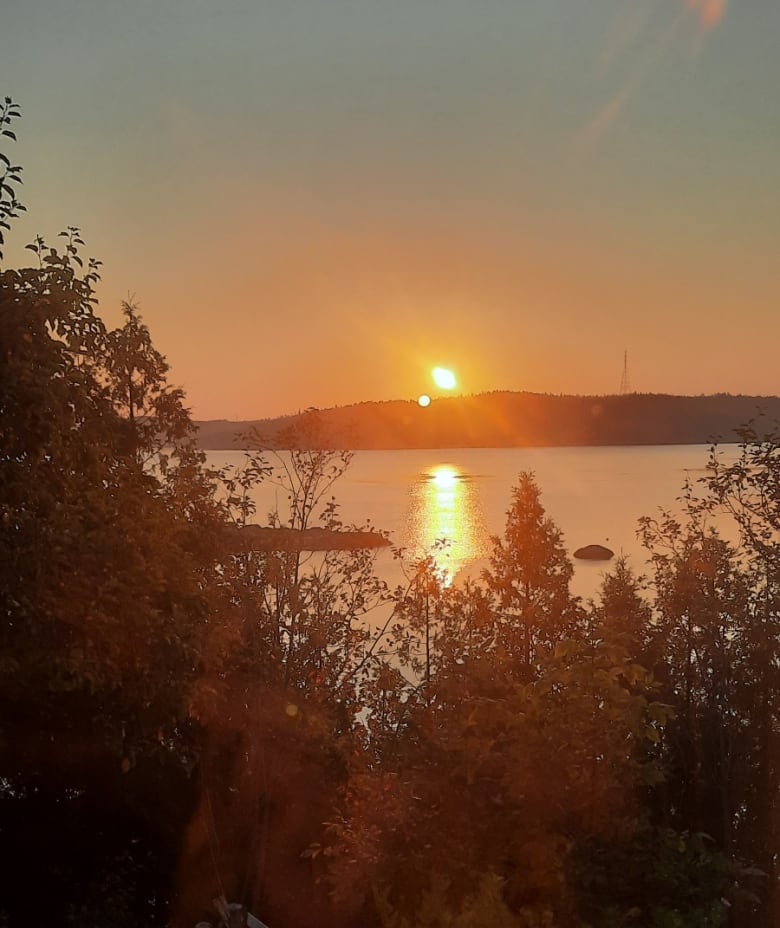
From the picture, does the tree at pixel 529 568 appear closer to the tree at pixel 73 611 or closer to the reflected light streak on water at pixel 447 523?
the reflected light streak on water at pixel 447 523

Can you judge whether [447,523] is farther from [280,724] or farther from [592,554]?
[280,724]

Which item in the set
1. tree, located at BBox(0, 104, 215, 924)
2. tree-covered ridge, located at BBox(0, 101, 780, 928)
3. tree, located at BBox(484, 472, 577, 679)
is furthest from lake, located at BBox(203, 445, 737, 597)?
tree, located at BBox(0, 104, 215, 924)

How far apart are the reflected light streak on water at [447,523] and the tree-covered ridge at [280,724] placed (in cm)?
732

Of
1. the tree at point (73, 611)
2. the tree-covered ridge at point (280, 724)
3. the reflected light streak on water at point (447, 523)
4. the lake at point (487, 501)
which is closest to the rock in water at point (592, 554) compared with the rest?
the lake at point (487, 501)

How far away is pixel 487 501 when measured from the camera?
82750 millimetres

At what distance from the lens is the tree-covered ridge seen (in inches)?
233

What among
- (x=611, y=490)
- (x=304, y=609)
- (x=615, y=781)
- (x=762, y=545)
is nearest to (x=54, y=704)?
(x=615, y=781)

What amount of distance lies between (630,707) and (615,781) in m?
0.54

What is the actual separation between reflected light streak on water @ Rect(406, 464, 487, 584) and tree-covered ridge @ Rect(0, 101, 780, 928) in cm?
732

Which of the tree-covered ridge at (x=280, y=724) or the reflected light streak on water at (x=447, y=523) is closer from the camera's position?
the tree-covered ridge at (x=280, y=724)

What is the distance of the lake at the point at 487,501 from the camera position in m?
47.1

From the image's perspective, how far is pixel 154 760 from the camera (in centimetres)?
955

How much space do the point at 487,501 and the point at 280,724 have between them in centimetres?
7320

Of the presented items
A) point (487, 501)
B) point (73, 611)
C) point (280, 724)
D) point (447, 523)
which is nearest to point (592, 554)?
point (447, 523)
